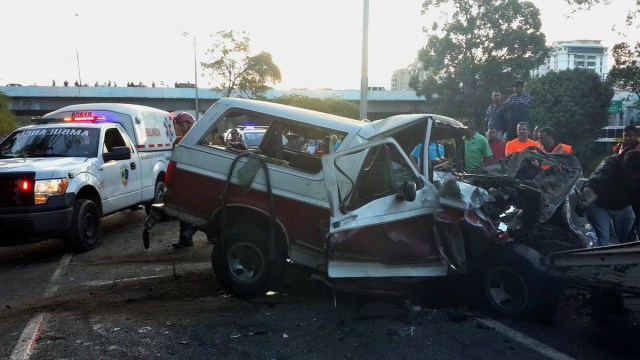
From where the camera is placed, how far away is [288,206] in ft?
17.9

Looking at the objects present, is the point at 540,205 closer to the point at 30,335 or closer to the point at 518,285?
the point at 518,285

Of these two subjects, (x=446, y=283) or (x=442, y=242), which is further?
(x=446, y=283)

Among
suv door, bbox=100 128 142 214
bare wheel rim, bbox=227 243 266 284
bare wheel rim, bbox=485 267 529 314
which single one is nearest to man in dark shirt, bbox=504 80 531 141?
bare wheel rim, bbox=485 267 529 314

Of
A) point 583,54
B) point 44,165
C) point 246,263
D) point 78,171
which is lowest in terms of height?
point 246,263

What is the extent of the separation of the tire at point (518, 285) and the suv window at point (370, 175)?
1045 millimetres

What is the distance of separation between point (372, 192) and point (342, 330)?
144 cm

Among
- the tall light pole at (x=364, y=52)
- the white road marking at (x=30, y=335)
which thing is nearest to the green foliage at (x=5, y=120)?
the tall light pole at (x=364, y=52)

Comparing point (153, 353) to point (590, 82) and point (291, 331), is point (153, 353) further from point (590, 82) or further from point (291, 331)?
point (590, 82)

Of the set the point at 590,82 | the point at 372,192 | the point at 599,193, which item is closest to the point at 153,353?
the point at 372,192

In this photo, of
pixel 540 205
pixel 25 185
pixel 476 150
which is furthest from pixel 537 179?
pixel 25 185

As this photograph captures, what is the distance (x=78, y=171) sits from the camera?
7.91 metres

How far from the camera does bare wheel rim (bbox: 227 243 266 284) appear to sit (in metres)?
5.58

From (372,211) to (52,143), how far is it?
19.8 ft

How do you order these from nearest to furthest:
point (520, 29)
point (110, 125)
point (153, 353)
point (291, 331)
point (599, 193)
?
point (153, 353) → point (291, 331) → point (599, 193) → point (110, 125) → point (520, 29)
